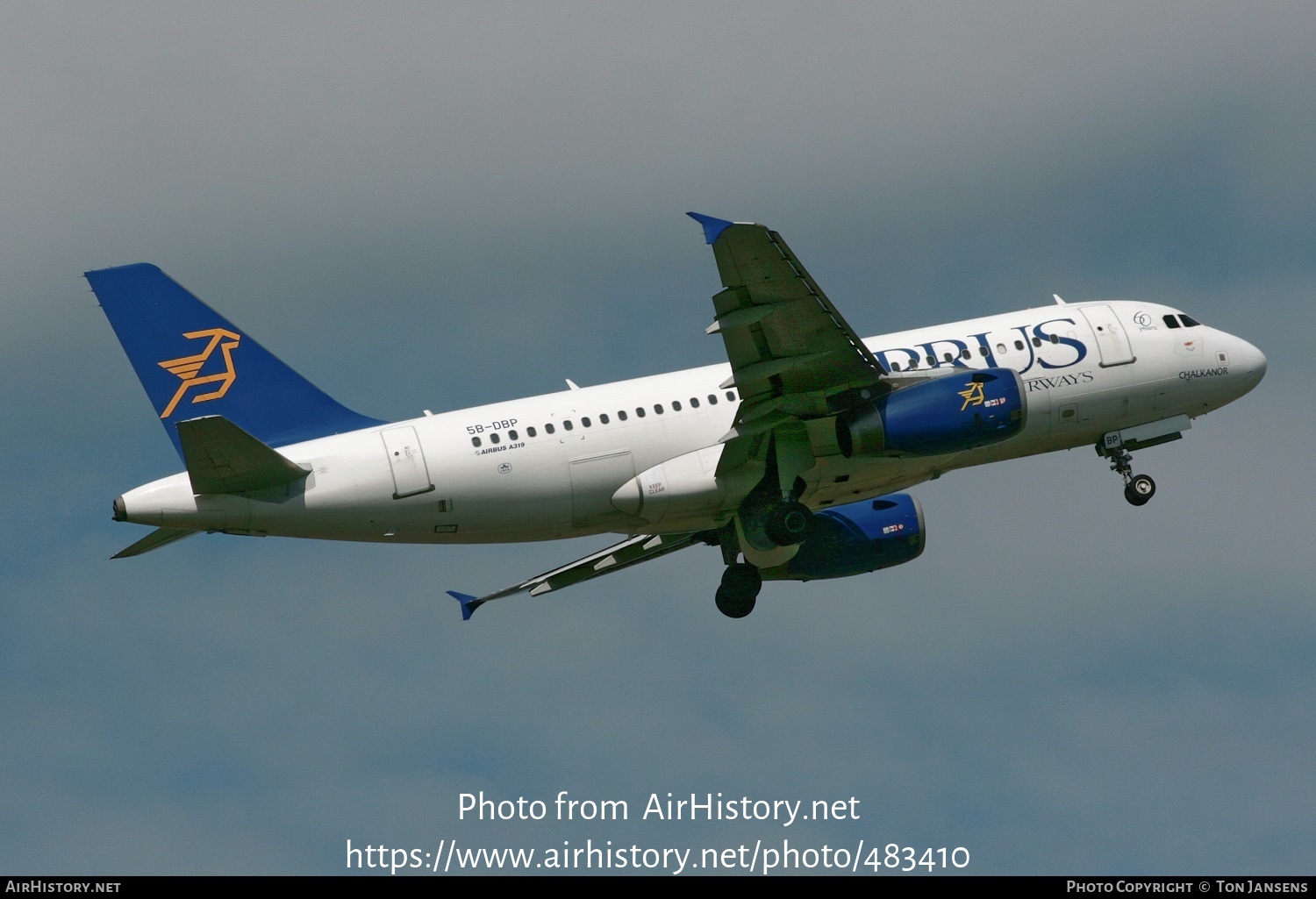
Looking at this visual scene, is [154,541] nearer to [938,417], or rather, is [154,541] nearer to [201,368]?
[201,368]

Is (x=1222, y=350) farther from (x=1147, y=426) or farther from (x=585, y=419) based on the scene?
(x=585, y=419)

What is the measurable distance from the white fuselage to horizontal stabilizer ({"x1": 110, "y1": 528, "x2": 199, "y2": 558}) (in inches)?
59.0

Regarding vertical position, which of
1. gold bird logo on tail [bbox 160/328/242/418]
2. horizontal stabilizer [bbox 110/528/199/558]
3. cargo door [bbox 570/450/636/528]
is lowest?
horizontal stabilizer [bbox 110/528/199/558]

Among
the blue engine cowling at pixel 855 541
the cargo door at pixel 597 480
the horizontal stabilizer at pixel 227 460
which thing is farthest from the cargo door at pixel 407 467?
the blue engine cowling at pixel 855 541

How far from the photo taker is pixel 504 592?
44.5 metres

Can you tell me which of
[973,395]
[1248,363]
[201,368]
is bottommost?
[201,368]

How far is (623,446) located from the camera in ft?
127

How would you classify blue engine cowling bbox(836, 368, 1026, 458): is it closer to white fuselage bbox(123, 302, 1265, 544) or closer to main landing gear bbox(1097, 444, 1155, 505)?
white fuselage bbox(123, 302, 1265, 544)

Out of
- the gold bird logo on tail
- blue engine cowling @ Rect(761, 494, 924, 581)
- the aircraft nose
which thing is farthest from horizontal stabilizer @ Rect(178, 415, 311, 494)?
the aircraft nose

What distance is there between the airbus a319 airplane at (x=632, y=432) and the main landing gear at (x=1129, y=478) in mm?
1879

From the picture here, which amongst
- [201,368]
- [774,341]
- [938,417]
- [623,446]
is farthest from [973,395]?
[201,368]

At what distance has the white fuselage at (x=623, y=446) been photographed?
36.8 meters

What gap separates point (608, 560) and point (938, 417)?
11.2 meters

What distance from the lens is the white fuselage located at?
36.8m
